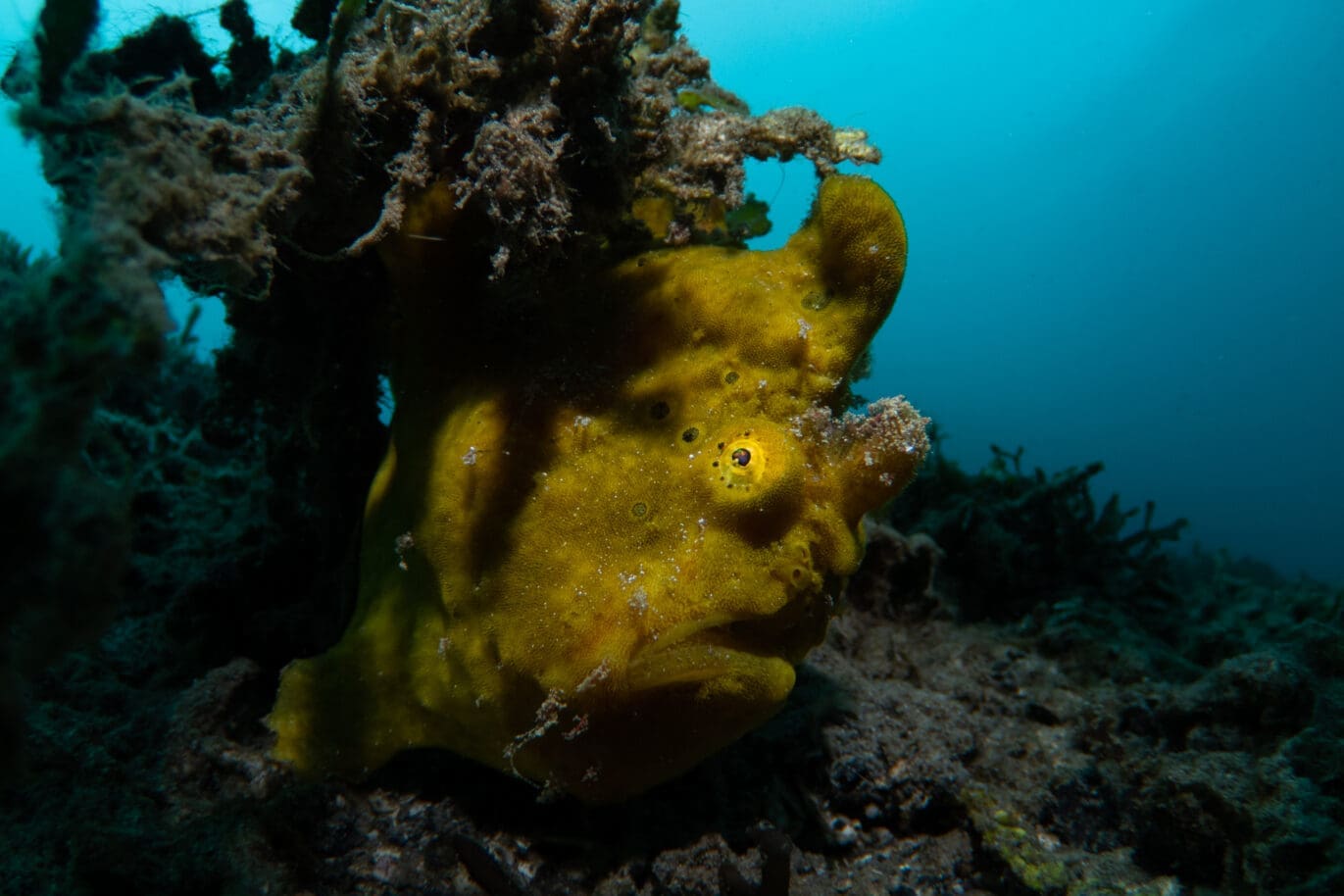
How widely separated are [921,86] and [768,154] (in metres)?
157

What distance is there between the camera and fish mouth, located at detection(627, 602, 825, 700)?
2.53m

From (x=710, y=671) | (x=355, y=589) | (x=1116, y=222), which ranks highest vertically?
(x=1116, y=222)

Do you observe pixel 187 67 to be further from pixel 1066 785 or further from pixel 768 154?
pixel 1066 785

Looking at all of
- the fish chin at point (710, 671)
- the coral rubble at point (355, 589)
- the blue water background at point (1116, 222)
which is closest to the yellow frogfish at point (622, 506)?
the fish chin at point (710, 671)

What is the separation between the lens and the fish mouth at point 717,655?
2.53 m

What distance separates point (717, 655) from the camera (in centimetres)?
257

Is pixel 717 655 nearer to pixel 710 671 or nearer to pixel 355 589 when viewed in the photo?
pixel 710 671

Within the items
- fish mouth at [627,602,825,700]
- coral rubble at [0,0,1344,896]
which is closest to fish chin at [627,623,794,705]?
fish mouth at [627,602,825,700]

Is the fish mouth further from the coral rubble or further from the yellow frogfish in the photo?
the coral rubble

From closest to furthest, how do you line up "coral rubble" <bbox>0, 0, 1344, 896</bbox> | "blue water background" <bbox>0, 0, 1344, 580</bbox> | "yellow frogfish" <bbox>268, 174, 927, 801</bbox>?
1. "coral rubble" <bbox>0, 0, 1344, 896</bbox>
2. "yellow frogfish" <bbox>268, 174, 927, 801</bbox>
3. "blue water background" <bbox>0, 0, 1344, 580</bbox>

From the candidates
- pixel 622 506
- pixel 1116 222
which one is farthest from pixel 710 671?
pixel 1116 222

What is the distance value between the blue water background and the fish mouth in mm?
69067

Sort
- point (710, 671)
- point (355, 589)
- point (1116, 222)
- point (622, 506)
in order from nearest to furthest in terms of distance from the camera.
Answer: point (710, 671) → point (622, 506) → point (355, 589) → point (1116, 222)

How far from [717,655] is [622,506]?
0.73 metres
